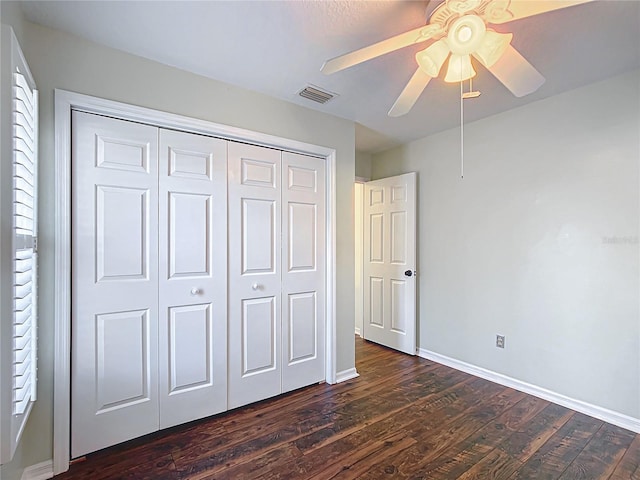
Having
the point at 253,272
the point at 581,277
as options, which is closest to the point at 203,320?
the point at 253,272

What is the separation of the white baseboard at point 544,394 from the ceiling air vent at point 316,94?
9.08 ft

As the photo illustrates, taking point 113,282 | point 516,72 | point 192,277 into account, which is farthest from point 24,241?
point 516,72

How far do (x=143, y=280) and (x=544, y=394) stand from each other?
3152mm

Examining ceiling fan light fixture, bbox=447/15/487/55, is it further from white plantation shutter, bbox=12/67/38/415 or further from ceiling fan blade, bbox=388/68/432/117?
white plantation shutter, bbox=12/67/38/415

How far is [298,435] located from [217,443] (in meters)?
0.51

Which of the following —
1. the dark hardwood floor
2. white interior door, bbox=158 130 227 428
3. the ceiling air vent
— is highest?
the ceiling air vent

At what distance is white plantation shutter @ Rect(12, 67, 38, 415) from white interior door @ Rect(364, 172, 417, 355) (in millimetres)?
3095

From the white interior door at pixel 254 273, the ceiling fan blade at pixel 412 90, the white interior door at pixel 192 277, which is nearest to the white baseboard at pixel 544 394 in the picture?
the white interior door at pixel 254 273

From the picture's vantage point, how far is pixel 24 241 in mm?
1402

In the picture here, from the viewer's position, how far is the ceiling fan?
118cm

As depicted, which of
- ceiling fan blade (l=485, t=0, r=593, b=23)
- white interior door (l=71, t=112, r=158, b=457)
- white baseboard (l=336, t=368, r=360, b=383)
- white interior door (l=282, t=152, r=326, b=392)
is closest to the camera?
ceiling fan blade (l=485, t=0, r=593, b=23)


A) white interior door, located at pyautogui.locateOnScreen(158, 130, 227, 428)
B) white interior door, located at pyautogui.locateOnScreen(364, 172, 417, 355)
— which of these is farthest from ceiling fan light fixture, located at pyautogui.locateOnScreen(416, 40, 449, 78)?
white interior door, located at pyautogui.locateOnScreen(364, 172, 417, 355)

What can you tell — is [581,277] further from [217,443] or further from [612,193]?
[217,443]

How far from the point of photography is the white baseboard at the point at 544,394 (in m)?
2.15
